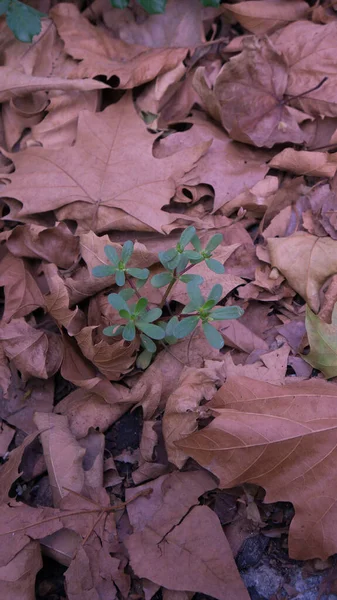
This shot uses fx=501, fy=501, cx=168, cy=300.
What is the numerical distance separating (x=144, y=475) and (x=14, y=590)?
1.63ft

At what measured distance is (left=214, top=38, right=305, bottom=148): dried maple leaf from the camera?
2139mm

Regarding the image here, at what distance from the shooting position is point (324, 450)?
1450mm

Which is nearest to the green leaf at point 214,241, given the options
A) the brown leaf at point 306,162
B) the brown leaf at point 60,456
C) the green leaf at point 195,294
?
the green leaf at point 195,294

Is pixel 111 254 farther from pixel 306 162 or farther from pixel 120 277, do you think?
pixel 306 162

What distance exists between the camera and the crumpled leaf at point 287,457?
1418 mm

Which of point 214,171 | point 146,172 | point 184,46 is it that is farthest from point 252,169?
point 184,46

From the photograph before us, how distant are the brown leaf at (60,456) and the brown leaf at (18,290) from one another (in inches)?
16.8

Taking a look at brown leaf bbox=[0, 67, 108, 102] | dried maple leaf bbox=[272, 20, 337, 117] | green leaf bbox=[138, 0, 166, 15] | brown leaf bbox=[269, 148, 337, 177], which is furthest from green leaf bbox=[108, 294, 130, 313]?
green leaf bbox=[138, 0, 166, 15]

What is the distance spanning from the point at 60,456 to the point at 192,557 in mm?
534

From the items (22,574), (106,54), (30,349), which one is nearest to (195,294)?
(30,349)

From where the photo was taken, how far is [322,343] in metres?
1.67

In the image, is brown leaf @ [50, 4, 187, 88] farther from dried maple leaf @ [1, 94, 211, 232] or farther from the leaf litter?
dried maple leaf @ [1, 94, 211, 232]

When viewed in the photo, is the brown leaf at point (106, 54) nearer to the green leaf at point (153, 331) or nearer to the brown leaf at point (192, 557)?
the green leaf at point (153, 331)

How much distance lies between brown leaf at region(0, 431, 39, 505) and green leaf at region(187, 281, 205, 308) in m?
0.71
